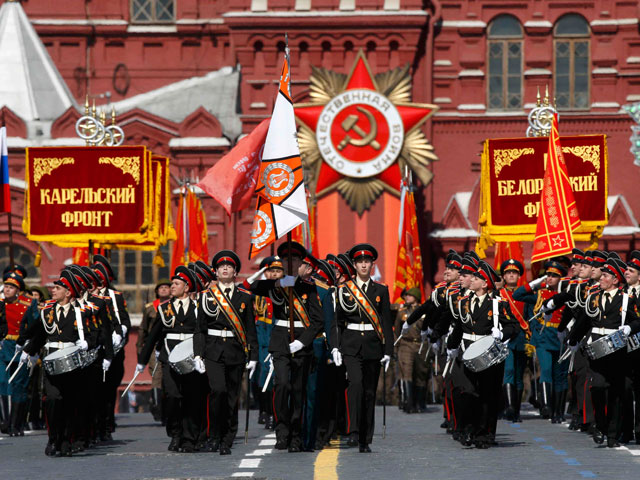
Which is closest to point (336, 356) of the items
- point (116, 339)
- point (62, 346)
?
point (62, 346)

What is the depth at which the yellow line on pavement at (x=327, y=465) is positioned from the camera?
43.8 feet

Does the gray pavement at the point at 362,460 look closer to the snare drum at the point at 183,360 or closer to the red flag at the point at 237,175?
the snare drum at the point at 183,360

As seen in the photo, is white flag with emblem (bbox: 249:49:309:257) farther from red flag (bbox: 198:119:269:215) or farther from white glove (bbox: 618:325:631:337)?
white glove (bbox: 618:325:631:337)

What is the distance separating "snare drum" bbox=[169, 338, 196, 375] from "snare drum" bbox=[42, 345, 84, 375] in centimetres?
90

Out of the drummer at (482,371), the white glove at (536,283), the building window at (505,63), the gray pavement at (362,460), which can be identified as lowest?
the gray pavement at (362,460)

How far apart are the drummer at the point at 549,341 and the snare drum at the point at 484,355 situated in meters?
4.29

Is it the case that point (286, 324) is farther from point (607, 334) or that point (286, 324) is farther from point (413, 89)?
point (413, 89)

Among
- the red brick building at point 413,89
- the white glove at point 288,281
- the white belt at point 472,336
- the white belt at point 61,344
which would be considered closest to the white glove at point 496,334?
the white belt at point 472,336

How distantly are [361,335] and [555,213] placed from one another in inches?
247

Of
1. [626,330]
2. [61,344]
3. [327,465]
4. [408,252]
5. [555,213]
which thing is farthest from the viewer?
[408,252]

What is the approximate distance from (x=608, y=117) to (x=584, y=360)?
15.6 meters

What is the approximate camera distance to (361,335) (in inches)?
624

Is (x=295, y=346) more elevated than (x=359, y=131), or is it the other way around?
(x=359, y=131)

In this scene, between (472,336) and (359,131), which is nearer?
(472,336)
